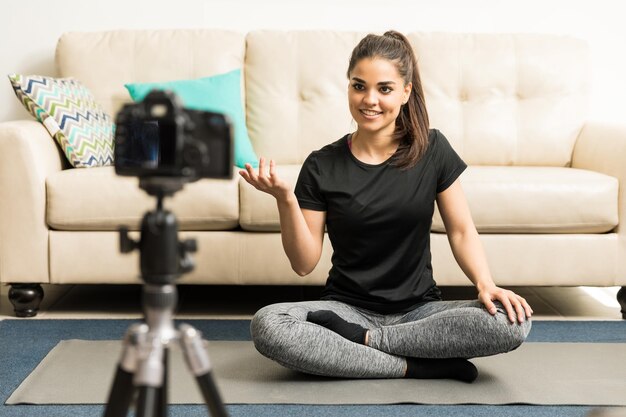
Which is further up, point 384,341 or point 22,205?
point 22,205

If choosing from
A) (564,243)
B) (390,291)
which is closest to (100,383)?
(390,291)

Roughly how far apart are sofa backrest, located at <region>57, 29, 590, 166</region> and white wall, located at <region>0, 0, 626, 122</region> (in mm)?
221

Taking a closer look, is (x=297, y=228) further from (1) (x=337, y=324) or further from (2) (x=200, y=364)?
(2) (x=200, y=364)

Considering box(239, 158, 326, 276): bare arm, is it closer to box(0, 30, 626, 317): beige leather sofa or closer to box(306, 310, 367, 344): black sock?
box(306, 310, 367, 344): black sock

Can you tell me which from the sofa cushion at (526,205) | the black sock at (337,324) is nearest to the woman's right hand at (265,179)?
the black sock at (337,324)

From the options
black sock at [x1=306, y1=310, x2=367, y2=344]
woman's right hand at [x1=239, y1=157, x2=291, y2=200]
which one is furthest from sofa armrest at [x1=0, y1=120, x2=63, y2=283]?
woman's right hand at [x1=239, y1=157, x2=291, y2=200]

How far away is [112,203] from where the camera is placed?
2.63 metres

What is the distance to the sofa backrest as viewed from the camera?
3.21 metres

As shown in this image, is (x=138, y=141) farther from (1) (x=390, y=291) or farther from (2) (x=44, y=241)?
(2) (x=44, y=241)

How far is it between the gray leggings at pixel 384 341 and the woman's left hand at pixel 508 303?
0.02m

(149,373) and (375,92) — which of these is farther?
(375,92)

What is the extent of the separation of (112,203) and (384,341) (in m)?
Answer: 1.00

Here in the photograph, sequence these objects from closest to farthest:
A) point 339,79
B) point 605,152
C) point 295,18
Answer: point 605,152 < point 339,79 < point 295,18

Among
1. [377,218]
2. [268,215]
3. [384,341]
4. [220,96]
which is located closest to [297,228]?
[377,218]
